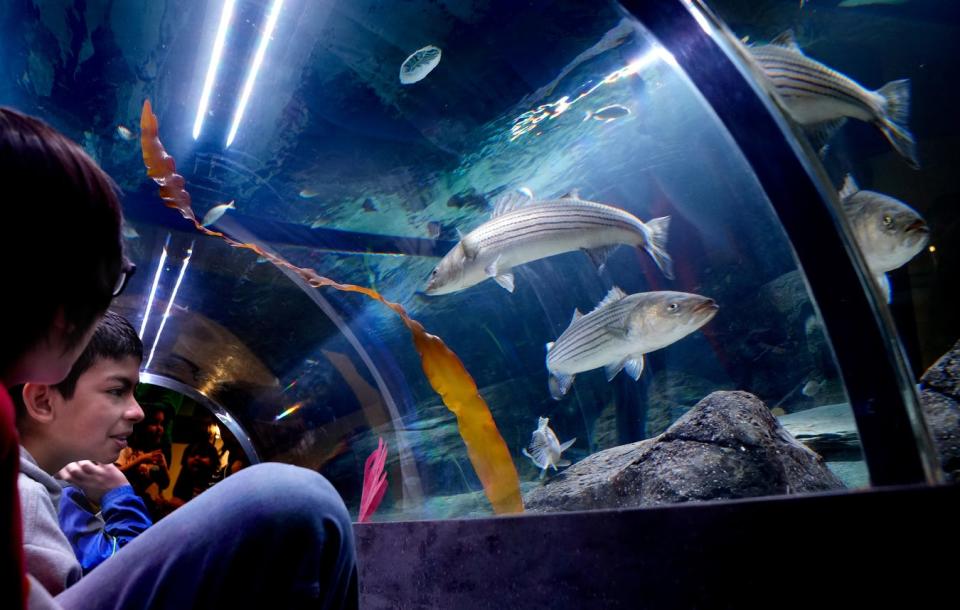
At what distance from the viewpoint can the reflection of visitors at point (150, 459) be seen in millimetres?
5199

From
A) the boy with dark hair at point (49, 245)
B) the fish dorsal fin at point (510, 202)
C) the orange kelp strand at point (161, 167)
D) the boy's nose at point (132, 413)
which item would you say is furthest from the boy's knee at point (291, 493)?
the orange kelp strand at point (161, 167)

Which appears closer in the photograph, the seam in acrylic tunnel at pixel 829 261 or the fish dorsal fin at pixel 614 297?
the seam in acrylic tunnel at pixel 829 261

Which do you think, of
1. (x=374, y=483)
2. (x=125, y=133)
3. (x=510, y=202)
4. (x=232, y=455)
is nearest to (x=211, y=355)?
(x=232, y=455)

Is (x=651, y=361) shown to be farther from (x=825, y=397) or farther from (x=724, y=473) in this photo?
(x=724, y=473)

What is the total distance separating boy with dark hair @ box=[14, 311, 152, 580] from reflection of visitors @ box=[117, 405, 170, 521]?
3204 mm

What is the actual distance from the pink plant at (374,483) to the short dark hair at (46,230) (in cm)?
329

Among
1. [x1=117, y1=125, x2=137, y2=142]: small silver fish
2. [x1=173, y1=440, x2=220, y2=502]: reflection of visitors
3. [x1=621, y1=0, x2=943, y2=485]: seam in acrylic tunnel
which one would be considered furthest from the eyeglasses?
[x1=173, y1=440, x2=220, y2=502]: reflection of visitors

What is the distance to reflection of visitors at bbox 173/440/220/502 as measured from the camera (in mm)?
5500

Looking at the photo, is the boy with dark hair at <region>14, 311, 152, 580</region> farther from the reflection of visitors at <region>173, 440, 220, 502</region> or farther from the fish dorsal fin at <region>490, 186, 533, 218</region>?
the reflection of visitors at <region>173, 440, 220, 502</region>

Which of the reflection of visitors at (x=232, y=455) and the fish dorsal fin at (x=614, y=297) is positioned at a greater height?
the fish dorsal fin at (x=614, y=297)

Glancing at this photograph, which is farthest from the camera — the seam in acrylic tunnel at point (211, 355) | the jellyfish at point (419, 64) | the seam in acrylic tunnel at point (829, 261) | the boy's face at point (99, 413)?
the seam in acrylic tunnel at point (211, 355)

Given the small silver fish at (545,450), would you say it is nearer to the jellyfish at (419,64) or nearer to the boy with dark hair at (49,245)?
the jellyfish at (419,64)

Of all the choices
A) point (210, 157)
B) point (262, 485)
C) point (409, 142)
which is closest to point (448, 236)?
point (409, 142)

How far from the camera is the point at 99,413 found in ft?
7.35
